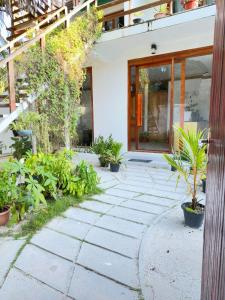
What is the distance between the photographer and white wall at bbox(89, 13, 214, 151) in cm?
533

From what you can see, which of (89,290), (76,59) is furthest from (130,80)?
(89,290)

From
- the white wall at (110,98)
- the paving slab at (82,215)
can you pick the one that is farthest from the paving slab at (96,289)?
the white wall at (110,98)

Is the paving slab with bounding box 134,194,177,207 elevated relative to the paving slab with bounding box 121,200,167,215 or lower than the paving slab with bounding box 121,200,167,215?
elevated

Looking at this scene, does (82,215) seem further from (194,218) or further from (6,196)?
(194,218)

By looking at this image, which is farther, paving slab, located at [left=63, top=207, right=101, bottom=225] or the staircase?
the staircase

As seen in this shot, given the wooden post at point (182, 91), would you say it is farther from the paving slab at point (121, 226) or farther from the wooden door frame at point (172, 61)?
the paving slab at point (121, 226)

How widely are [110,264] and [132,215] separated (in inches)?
39.9

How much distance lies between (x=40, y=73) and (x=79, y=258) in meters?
3.44

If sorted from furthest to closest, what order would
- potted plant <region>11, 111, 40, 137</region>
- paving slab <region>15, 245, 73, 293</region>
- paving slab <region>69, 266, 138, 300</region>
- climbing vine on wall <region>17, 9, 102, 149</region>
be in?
climbing vine on wall <region>17, 9, 102, 149</region>
potted plant <region>11, 111, 40, 137</region>
paving slab <region>15, 245, 73, 293</region>
paving slab <region>69, 266, 138, 300</region>

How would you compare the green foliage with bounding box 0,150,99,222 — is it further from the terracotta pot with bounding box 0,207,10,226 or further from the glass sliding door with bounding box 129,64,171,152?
the glass sliding door with bounding box 129,64,171,152

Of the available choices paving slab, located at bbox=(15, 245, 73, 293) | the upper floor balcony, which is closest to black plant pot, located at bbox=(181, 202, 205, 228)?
paving slab, located at bbox=(15, 245, 73, 293)

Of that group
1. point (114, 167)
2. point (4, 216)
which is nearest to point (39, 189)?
point (4, 216)

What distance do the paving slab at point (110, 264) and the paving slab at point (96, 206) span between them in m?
0.86

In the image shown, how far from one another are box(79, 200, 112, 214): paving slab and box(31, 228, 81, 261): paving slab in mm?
717
